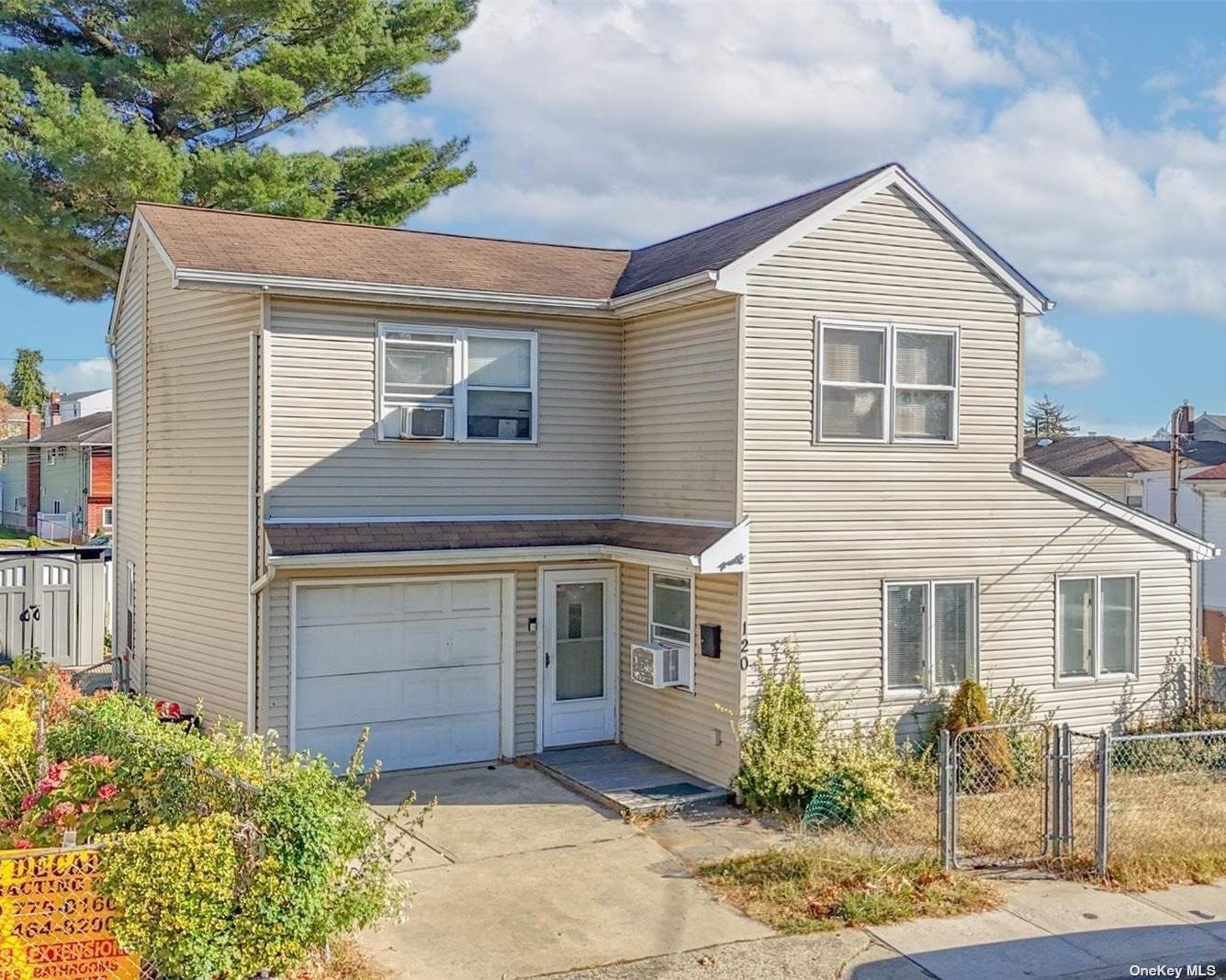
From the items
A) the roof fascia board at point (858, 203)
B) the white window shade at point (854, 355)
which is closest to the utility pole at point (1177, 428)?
the roof fascia board at point (858, 203)

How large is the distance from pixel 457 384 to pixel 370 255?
192 cm

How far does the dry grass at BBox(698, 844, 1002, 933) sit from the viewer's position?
8000 mm

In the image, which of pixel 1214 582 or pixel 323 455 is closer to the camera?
pixel 323 455

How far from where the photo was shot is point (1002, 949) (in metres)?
7.52

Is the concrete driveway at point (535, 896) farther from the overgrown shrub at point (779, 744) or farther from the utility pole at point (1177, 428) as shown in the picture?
the utility pole at point (1177, 428)

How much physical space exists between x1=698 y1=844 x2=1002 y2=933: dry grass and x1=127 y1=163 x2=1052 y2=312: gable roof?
543cm

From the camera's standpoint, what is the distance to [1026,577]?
1259 centimetres

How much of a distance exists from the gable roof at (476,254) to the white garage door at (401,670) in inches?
129

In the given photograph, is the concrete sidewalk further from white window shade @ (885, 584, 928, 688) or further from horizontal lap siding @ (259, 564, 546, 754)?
horizontal lap siding @ (259, 564, 546, 754)

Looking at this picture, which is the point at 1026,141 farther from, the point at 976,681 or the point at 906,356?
the point at 976,681

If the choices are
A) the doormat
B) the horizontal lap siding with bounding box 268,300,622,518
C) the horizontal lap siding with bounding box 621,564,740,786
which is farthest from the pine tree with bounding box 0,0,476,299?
the doormat

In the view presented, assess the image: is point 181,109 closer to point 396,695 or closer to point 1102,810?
point 396,695

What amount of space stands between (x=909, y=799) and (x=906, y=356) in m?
4.63

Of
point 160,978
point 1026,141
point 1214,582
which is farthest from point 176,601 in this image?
point 1214,582
